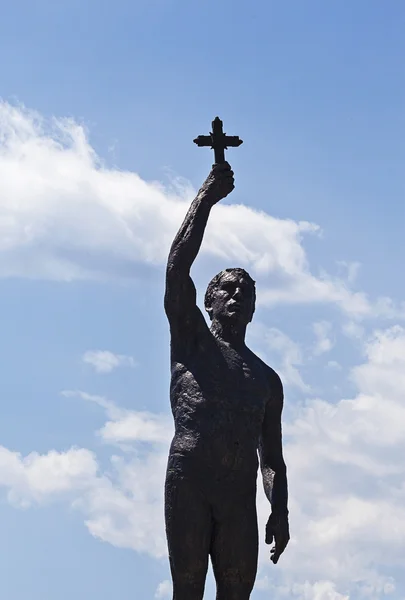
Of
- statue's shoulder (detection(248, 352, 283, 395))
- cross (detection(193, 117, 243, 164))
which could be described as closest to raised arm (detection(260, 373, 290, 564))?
statue's shoulder (detection(248, 352, 283, 395))

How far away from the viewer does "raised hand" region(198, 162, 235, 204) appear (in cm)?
1026

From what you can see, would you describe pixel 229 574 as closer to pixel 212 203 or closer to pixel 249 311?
pixel 249 311

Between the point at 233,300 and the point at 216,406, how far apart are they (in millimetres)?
1059

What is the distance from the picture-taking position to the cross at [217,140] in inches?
407

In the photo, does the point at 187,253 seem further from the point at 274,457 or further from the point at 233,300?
the point at 274,457

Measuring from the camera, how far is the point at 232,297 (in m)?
10.5

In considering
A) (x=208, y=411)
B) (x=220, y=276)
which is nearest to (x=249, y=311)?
(x=220, y=276)

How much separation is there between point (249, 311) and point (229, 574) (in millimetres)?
2268

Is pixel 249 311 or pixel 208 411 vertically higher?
pixel 249 311

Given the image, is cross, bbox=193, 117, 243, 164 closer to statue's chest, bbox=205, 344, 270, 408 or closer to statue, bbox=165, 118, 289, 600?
statue, bbox=165, 118, 289, 600

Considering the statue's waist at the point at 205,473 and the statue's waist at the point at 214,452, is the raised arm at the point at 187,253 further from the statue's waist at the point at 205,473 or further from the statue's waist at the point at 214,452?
the statue's waist at the point at 205,473

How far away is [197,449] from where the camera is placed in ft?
32.0

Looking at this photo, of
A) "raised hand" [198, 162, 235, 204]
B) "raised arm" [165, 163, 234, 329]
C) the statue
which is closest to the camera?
the statue

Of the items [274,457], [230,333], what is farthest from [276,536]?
[230,333]
